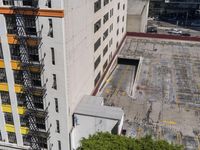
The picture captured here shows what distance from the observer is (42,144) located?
124ft

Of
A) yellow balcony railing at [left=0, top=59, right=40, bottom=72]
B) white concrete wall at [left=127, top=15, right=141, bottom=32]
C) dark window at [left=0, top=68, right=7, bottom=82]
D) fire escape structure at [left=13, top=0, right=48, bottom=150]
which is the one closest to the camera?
fire escape structure at [left=13, top=0, right=48, bottom=150]

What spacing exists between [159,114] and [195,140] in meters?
7.71

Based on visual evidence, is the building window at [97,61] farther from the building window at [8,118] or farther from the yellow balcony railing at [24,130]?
the building window at [8,118]

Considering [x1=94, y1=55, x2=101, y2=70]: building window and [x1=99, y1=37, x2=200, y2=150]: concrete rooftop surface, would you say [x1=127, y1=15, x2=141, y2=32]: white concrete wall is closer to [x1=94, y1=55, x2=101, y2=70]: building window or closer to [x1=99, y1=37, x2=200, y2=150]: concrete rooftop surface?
[x1=99, y1=37, x2=200, y2=150]: concrete rooftop surface

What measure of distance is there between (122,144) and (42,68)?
13935mm

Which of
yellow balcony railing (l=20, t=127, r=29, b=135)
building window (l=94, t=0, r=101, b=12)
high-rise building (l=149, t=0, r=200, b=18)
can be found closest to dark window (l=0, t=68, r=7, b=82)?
yellow balcony railing (l=20, t=127, r=29, b=135)

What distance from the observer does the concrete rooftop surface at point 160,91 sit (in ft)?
134

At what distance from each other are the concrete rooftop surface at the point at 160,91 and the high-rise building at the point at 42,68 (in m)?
10.7

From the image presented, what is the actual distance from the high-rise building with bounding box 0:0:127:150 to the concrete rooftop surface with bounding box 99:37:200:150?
1070cm

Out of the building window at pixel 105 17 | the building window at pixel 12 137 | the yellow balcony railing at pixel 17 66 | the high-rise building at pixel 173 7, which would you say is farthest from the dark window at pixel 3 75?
the high-rise building at pixel 173 7

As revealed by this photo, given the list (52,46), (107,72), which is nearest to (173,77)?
(107,72)

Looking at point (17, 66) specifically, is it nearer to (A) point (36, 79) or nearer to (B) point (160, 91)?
(A) point (36, 79)

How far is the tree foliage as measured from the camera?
28891 millimetres

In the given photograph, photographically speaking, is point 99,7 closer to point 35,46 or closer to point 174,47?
point 35,46
